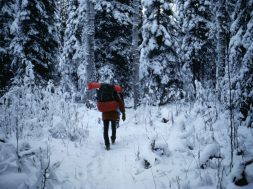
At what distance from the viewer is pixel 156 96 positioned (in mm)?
10820

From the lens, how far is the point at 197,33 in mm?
15844

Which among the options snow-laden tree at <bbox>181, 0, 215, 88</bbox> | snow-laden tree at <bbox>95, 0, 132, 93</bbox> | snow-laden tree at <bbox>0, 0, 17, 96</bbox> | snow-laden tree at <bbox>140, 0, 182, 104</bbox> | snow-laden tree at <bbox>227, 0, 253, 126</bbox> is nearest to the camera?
snow-laden tree at <bbox>227, 0, 253, 126</bbox>

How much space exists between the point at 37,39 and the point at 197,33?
11.0 m

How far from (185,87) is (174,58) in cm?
159

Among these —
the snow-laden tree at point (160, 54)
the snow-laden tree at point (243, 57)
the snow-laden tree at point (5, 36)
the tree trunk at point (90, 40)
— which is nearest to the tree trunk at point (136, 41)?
the snow-laden tree at point (160, 54)

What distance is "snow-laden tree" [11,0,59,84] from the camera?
11.2 meters

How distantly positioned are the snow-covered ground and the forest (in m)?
0.02

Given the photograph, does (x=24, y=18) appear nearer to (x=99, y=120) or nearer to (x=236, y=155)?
(x=99, y=120)

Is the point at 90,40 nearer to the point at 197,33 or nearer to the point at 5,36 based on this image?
the point at 5,36

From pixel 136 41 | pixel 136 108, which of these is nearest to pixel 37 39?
pixel 136 41

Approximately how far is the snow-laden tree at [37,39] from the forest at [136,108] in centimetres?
6

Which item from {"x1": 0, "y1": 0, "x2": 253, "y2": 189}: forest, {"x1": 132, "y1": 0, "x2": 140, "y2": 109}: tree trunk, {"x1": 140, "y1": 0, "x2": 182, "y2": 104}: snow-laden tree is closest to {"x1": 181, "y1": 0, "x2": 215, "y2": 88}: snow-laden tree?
{"x1": 0, "y1": 0, "x2": 253, "y2": 189}: forest

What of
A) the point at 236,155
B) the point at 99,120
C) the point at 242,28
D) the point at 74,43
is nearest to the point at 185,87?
the point at 99,120

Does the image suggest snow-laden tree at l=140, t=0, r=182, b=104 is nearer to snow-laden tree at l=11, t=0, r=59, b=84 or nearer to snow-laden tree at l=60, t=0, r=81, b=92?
snow-laden tree at l=60, t=0, r=81, b=92
